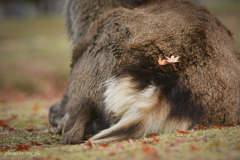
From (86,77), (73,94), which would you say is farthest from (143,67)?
(73,94)

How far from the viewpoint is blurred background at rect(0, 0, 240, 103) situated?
7.41 m

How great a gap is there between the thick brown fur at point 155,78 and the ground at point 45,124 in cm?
17

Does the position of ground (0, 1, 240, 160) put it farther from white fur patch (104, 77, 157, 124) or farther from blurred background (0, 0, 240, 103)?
white fur patch (104, 77, 157, 124)

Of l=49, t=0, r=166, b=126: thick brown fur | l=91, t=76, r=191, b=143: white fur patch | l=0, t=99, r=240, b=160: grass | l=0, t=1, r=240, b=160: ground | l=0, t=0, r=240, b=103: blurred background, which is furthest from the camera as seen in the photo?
l=0, t=0, r=240, b=103: blurred background

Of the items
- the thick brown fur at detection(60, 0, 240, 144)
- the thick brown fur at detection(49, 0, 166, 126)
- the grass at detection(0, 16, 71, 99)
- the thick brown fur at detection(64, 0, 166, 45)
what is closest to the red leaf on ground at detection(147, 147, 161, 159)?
the thick brown fur at detection(60, 0, 240, 144)

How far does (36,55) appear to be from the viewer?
9883mm

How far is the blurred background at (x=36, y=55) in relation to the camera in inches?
292

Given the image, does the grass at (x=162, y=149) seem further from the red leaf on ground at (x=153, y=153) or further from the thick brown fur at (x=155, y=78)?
the thick brown fur at (x=155, y=78)

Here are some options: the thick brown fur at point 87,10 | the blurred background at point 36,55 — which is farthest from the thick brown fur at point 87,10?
the blurred background at point 36,55

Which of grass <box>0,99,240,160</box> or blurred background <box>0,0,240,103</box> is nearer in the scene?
grass <box>0,99,240,160</box>

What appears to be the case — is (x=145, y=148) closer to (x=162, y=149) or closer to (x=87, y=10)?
(x=162, y=149)


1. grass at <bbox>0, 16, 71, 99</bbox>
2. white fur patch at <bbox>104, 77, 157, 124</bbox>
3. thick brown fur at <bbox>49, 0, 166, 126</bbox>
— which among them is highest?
thick brown fur at <bbox>49, 0, 166, 126</bbox>

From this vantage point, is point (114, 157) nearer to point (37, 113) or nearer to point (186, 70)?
point (186, 70)

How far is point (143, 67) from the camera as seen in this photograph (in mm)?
2297
